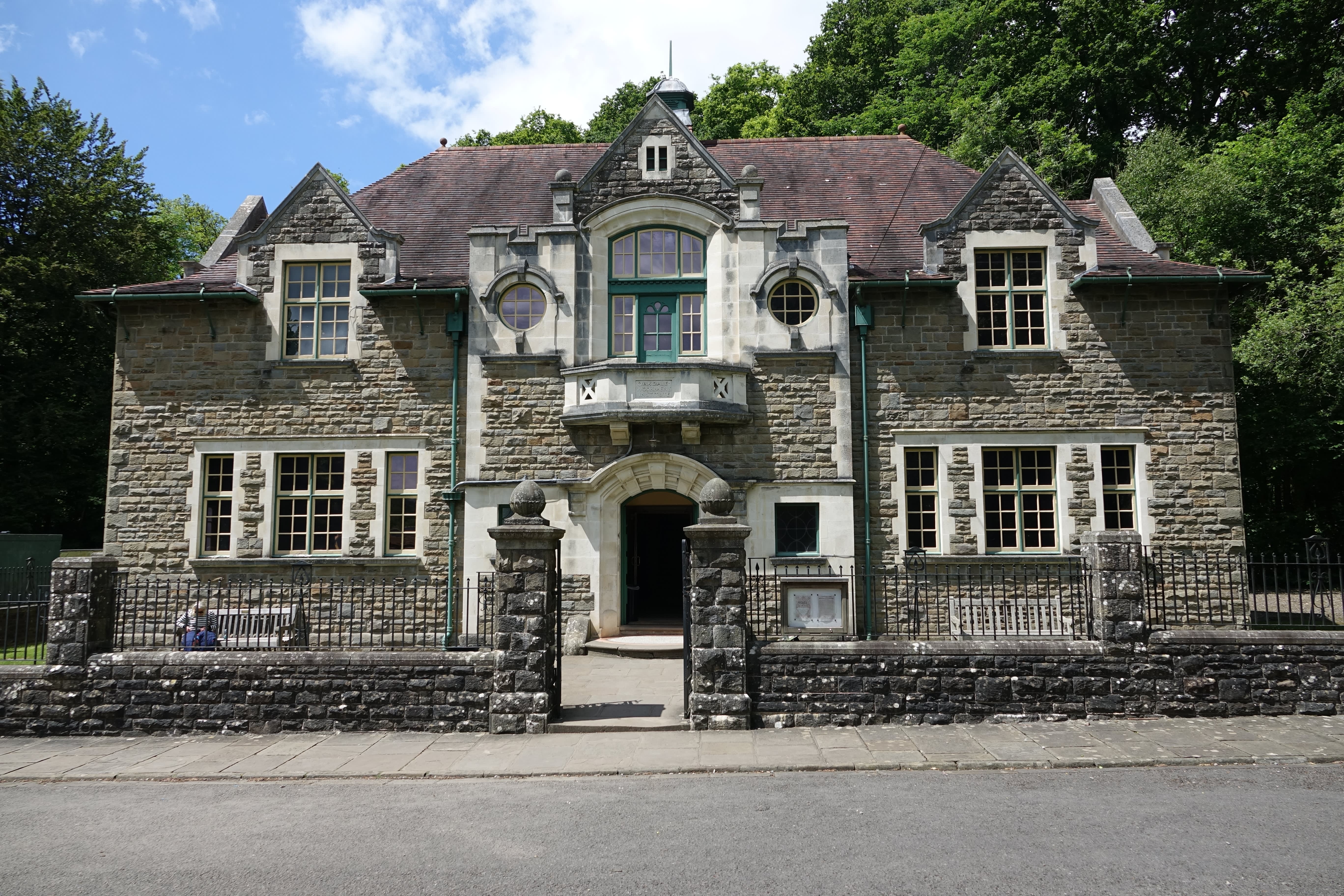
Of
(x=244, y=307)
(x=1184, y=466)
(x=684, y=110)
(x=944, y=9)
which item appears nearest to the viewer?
(x=1184, y=466)

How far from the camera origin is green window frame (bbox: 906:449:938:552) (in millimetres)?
16188

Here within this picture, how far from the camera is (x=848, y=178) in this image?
1977 cm

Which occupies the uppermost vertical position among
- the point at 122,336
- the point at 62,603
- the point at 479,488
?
the point at 122,336

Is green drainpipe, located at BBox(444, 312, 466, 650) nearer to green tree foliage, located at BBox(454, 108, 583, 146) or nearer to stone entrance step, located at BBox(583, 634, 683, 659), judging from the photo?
stone entrance step, located at BBox(583, 634, 683, 659)

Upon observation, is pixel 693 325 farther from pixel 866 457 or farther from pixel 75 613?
pixel 75 613

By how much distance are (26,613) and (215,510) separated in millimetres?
5402

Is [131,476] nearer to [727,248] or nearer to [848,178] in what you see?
[727,248]

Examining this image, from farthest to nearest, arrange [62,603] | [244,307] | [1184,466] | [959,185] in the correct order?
[959,185], [244,307], [1184,466], [62,603]

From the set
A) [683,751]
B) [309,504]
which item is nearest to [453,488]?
[309,504]

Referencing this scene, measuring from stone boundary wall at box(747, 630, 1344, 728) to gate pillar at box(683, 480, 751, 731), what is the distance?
21 centimetres

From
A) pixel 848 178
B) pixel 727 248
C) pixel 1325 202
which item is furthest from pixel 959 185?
pixel 1325 202

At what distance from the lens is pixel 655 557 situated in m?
18.6

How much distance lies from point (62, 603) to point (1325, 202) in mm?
28170

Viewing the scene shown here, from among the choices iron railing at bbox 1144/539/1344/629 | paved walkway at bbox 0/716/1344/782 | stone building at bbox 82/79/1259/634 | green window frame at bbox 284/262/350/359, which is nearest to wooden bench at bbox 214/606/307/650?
paved walkway at bbox 0/716/1344/782
